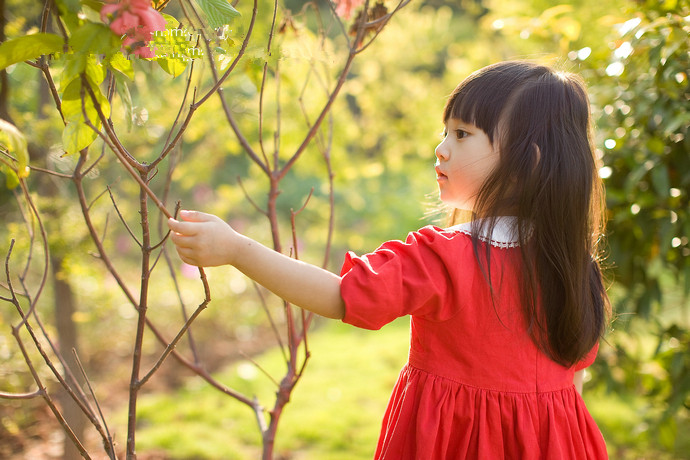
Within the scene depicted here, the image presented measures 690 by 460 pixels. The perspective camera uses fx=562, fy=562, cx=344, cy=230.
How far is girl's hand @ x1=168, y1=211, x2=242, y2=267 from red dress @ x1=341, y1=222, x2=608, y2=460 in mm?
223

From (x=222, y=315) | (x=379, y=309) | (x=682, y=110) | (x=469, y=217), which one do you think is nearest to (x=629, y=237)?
(x=682, y=110)

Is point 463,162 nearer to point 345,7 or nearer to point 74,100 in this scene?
point 345,7

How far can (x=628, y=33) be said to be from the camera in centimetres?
170

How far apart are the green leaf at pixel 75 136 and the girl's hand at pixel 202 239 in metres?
0.19

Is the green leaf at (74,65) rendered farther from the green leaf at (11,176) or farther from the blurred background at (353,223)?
the green leaf at (11,176)

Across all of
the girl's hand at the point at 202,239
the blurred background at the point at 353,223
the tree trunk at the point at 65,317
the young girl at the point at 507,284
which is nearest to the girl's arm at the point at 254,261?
the girl's hand at the point at 202,239

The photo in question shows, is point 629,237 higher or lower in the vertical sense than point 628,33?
lower

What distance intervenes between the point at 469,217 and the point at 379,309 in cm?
57

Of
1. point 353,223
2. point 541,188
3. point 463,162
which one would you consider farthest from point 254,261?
point 353,223

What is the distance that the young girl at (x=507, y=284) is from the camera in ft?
3.56

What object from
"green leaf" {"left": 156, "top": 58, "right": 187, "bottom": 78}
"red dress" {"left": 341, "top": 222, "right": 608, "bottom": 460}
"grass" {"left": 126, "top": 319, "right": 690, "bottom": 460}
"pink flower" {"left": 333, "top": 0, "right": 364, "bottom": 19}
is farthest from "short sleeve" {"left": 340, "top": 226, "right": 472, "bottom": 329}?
"grass" {"left": 126, "top": 319, "right": 690, "bottom": 460}

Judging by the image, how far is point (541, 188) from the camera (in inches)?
43.9

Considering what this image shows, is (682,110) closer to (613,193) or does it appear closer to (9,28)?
(613,193)

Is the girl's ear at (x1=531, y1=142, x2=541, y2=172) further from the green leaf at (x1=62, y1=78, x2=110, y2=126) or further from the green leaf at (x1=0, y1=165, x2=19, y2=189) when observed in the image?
the green leaf at (x1=0, y1=165, x2=19, y2=189)
